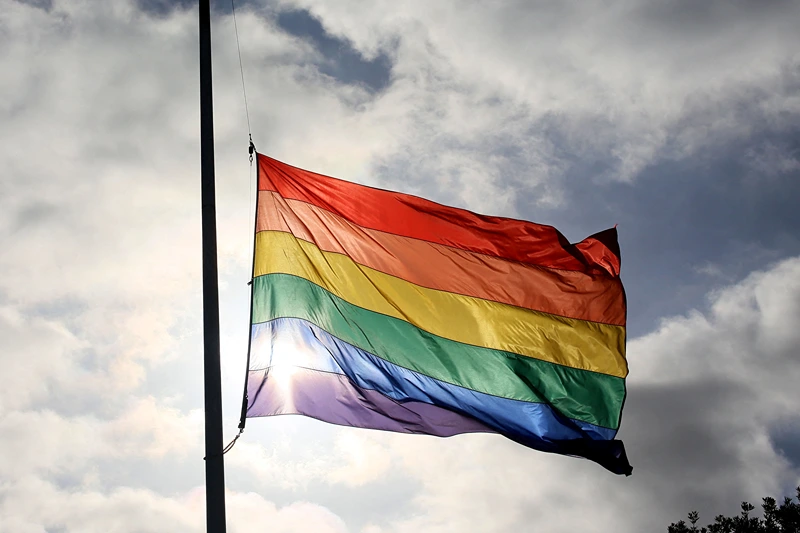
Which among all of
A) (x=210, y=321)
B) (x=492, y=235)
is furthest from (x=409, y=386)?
(x=210, y=321)

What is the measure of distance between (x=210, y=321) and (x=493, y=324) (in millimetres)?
5834

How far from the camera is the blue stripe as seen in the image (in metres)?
10.5

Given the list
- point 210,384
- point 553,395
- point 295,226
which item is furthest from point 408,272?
point 210,384

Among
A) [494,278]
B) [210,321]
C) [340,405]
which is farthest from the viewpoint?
[494,278]

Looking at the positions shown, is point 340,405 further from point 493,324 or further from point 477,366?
point 493,324

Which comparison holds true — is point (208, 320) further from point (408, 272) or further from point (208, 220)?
point (408, 272)

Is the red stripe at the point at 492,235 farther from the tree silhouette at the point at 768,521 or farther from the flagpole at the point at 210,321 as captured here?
the tree silhouette at the point at 768,521

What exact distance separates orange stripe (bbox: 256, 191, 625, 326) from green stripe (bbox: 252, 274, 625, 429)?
3.08ft

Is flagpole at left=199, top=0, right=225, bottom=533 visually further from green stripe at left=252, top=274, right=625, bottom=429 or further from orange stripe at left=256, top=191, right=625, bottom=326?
orange stripe at left=256, top=191, right=625, bottom=326

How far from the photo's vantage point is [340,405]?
1068 centimetres

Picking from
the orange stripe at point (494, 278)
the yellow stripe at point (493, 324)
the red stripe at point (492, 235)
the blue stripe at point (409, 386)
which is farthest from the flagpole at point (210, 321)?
the red stripe at point (492, 235)

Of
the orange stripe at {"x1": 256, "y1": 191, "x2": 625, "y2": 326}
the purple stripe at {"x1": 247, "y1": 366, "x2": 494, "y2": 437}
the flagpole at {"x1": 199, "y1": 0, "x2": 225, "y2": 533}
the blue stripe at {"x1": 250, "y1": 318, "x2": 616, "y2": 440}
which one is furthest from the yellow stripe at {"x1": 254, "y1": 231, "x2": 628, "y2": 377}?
the flagpole at {"x1": 199, "y1": 0, "x2": 225, "y2": 533}

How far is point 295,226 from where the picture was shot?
36.9 feet

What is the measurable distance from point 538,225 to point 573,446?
3787 millimetres
